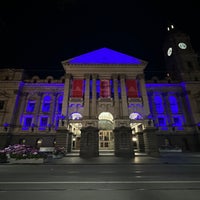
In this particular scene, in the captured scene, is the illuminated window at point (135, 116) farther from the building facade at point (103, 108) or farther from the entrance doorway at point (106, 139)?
the entrance doorway at point (106, 139)

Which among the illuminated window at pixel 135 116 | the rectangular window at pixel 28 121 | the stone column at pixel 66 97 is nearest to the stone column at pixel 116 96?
the illuminated window at pixel 135 116

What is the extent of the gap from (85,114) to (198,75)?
115 feet

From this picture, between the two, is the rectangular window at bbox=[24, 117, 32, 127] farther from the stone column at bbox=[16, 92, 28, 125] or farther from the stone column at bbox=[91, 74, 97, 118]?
the stone column at bbox=[91, 74, 97, 118]

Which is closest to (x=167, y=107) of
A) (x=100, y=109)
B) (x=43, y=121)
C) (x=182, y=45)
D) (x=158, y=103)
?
(x=158, y=103)

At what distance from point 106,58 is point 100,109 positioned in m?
13.6

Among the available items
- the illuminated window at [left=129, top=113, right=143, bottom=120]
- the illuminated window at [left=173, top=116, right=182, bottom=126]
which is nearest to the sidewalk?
the illuminated window at [left=129, top=113, right=143, bottom=120]

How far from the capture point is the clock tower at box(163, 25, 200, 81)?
39.6 metres

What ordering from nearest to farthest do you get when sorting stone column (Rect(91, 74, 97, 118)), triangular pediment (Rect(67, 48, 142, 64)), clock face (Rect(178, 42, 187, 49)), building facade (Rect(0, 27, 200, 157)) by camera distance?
building facade (Rect(0, 27, 200, 157)), stone column (Rect(91, 74, 97, 118)), triangular pediment (Rect(67, 48, 142, 64)), clock face (Rect(178, 42, 187, 49))

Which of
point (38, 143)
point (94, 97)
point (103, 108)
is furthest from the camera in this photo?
point (38, 143)

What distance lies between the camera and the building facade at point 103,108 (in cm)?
2750

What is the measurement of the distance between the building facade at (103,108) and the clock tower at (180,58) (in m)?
0.35

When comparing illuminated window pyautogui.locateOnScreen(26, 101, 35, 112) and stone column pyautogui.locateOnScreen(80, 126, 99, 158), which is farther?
illuminated window pyautogui.locateOnScreen(26, 101, 35, 112)

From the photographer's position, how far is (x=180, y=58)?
42719 mm

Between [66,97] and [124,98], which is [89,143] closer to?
[66,97]
